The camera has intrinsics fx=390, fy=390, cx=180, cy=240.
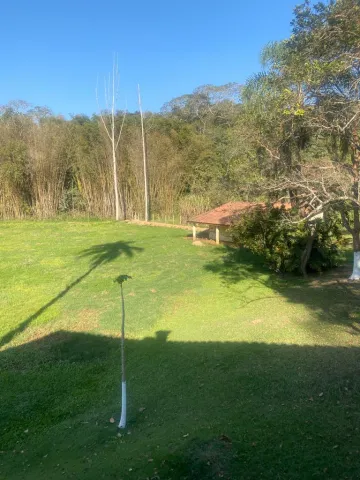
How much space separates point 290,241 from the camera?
823 centimetres

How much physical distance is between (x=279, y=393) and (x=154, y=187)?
15.5 metres

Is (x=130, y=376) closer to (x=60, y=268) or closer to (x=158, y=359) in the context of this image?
(x=158, y=359)

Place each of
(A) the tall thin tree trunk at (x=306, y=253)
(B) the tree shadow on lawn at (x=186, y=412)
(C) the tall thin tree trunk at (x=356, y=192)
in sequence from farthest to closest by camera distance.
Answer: (A) the tall thin tree trunk at (x=306, y=253) → (C) the tall thin tree trunk at (x=356, y=192) → (B) the tree shadow on lawn at (x=186, y=412)

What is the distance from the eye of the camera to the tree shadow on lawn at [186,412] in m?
2.50

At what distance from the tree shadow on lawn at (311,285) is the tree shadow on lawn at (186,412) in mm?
1498

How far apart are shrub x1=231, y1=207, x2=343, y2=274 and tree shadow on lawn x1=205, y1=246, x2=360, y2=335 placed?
11.2 inches

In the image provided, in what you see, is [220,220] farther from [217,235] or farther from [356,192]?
[356,192]

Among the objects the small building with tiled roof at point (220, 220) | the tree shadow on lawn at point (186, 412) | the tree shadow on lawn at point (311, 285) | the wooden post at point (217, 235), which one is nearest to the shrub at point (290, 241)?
the tree shadow on lawn at point (311, 285)

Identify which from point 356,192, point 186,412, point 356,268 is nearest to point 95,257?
point 356,268

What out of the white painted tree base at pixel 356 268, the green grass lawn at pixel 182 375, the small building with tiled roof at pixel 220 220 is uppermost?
the small building with tiled roof at pixel 220 220

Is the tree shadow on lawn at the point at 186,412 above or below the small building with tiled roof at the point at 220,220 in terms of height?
below

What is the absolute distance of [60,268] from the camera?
392 inches

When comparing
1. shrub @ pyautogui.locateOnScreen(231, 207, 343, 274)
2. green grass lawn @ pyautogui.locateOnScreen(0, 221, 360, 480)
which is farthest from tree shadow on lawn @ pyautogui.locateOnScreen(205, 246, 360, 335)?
shrub @ pyautogui.locateOnScreen(231, 207, 343, 274)

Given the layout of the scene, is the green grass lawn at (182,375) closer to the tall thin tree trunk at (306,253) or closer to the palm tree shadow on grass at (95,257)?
the palm tree shadow on grass at (95,257)
